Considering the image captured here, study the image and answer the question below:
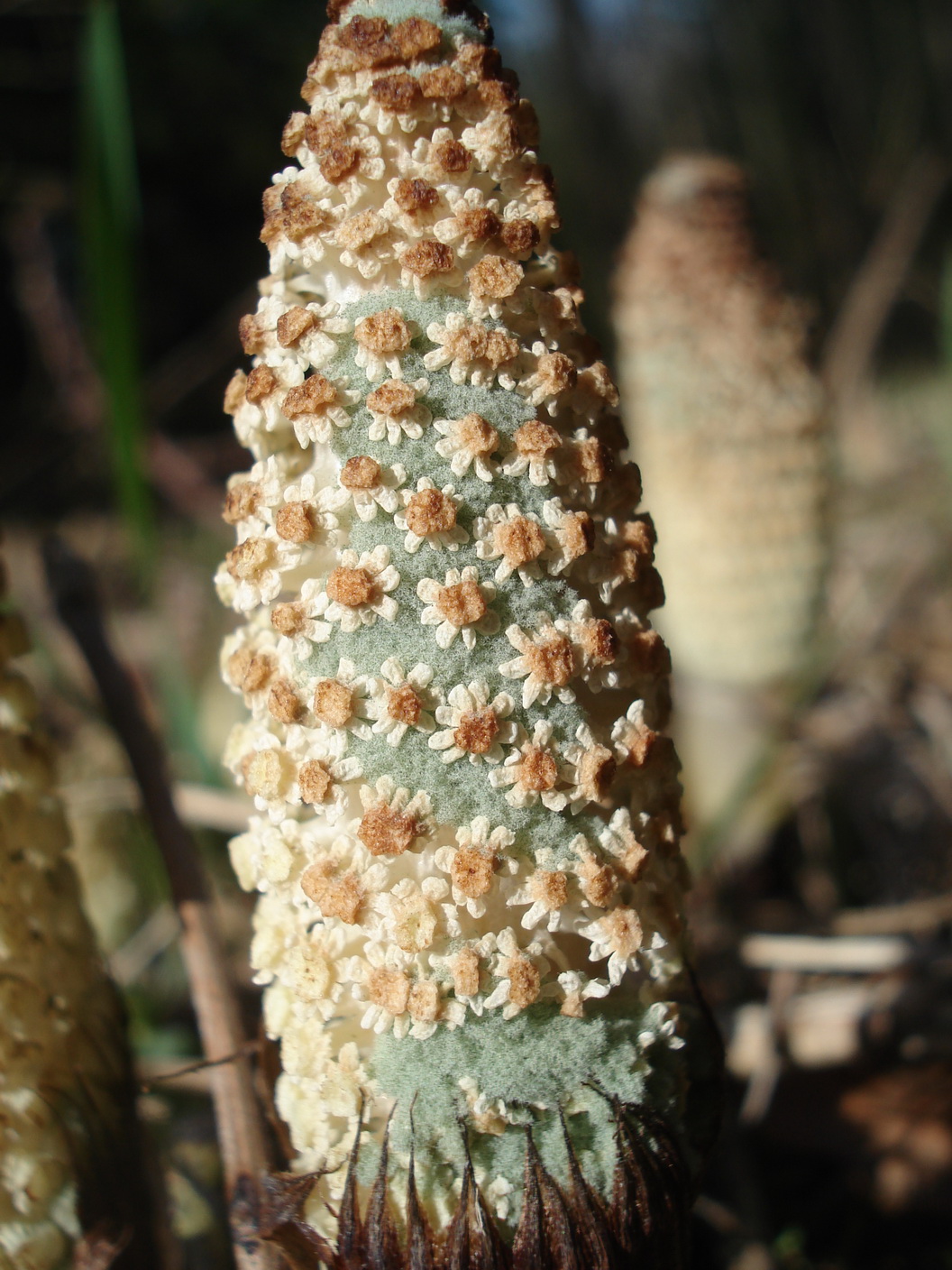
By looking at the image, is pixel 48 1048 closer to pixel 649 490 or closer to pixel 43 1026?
pixel 43 1026

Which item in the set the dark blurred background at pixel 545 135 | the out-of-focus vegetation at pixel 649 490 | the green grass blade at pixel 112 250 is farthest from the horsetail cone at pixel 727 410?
the dark blurred background at pixel 545 135

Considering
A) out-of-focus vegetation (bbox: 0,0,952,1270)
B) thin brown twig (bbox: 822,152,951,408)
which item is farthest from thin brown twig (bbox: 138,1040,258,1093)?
thin brown twig (bbox: 822,152,951,408)

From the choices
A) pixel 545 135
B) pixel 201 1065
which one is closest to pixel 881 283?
pixel 201 1065

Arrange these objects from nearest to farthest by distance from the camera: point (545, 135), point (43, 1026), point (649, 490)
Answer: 1. point (43, 1026)
2. point (649, 490)
3. point (545, 135)

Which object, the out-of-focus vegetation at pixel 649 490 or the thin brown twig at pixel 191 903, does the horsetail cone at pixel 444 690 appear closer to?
the thin brown twig at pixel 191 903

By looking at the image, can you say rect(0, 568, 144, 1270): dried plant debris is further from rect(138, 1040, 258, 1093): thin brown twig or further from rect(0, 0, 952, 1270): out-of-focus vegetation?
rect(0, 0, 952, 1270): out-of-focus vegetation

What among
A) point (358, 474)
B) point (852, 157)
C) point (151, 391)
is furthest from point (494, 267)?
point (852, 157)
